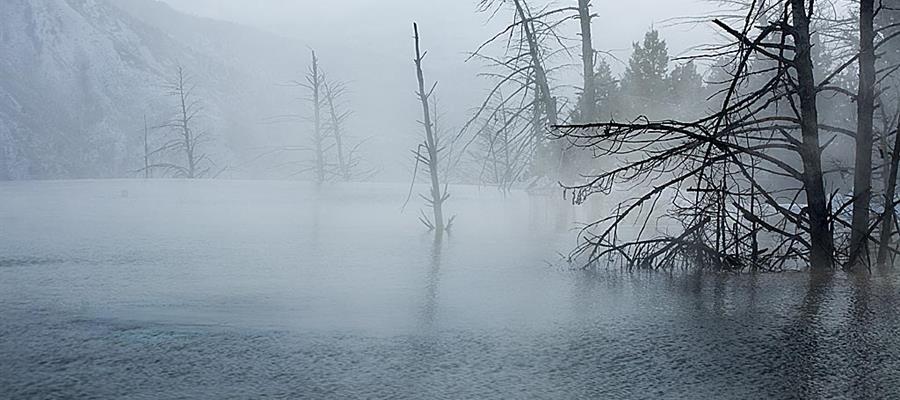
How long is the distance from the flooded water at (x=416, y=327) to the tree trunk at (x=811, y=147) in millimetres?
831

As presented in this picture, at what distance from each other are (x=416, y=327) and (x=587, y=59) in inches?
631

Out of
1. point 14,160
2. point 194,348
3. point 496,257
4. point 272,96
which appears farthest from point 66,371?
point 272,96

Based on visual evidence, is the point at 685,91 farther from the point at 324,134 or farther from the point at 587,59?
the point at 587,59

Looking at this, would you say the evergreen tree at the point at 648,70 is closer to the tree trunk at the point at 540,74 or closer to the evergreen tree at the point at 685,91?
the evergreen tree at the point at 685,91

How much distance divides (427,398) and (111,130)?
91981mm

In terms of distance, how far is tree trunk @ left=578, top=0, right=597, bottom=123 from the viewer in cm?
2136

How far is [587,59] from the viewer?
21578mm

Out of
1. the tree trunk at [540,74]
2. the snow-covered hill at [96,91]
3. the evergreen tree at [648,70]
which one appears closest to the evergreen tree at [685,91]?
the evergreen tree at [648,70]

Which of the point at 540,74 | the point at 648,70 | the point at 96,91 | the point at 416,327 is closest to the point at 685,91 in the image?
the point at 648,70

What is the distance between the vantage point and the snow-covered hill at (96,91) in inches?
3310

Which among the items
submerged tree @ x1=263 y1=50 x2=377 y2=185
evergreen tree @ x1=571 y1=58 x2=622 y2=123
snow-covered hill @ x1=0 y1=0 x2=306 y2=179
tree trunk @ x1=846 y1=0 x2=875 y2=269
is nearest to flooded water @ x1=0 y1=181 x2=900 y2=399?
tree trunk @ x1=846 y1=0 x2=875 y2=269

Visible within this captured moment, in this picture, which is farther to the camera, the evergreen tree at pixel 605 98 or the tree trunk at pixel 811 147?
the evergreen tree at pixel 605 98

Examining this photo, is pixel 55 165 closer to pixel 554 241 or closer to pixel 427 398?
pixel 554 241

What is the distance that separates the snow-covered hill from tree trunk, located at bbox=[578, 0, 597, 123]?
6433 cm
